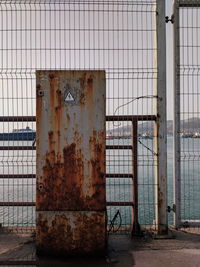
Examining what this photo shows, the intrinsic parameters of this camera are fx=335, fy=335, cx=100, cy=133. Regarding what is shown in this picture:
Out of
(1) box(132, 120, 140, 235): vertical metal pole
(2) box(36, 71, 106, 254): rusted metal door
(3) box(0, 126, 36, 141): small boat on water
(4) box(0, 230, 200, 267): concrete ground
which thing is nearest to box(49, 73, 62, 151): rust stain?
(2) box(36, 71, 106, 254): rusted metal door

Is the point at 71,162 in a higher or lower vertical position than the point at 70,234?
higher

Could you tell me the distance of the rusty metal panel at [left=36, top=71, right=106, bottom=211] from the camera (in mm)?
3605

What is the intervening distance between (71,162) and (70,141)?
0.75 ft

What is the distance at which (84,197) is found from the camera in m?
3.62

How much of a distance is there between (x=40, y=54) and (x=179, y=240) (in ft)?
9.59

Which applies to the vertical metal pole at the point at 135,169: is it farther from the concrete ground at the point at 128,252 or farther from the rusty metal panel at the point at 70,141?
the rusty metal panel at the point at 70,141

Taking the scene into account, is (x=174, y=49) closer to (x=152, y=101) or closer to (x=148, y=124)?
(x=152, y=101)

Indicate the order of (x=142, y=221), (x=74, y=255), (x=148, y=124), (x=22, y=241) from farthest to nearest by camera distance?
(x=142, y=221) < (x=148, y=124) < (x=22, y=241) < (x=74, y=255)

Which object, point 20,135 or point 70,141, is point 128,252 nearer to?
point 70,141

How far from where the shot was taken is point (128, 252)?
3736 millimetres

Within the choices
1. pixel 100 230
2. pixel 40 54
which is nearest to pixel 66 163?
pixel 100 230

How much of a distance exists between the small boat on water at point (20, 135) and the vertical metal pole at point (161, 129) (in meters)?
1.62

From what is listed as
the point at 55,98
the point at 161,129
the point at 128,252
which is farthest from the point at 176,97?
the point at 128,252

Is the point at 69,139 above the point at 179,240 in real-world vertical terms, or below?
above
